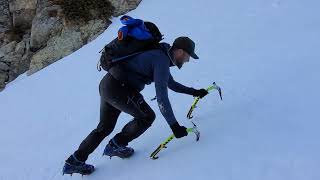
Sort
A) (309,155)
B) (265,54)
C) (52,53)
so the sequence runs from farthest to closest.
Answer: (52,53) < (265,54) < (309,155)

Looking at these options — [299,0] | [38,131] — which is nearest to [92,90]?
[38,131]

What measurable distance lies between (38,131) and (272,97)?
4.53 metres

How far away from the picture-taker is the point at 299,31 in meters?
8.52

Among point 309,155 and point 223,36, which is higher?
point 309,155

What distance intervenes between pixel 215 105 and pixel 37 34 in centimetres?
868

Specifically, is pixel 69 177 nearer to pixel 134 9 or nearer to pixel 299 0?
pixel 299 0

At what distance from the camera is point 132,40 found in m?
5.21

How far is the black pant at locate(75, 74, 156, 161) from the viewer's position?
540 centimetres

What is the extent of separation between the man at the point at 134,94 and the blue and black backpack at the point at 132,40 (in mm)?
82

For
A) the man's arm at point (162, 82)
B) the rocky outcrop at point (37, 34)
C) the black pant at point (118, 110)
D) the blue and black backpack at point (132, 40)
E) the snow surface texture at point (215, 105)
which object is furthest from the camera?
the rocky outcrop at point (37, 34)

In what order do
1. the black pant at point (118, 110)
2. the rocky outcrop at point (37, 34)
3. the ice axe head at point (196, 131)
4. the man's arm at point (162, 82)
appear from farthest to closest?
the rocky outcrop at point (37, 34)
the ice axe head at point (196, 131)
the black pant at point (118, 110)
the man's arm at point (162, 82)

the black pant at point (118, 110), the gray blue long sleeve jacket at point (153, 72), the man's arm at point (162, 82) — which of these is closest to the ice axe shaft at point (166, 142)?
the black pant at point (118, 110)

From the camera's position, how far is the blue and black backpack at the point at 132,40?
16.9 feet

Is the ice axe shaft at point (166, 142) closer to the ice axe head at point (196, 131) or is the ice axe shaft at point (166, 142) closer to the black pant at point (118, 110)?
the ice axe head at point (196, 131)
